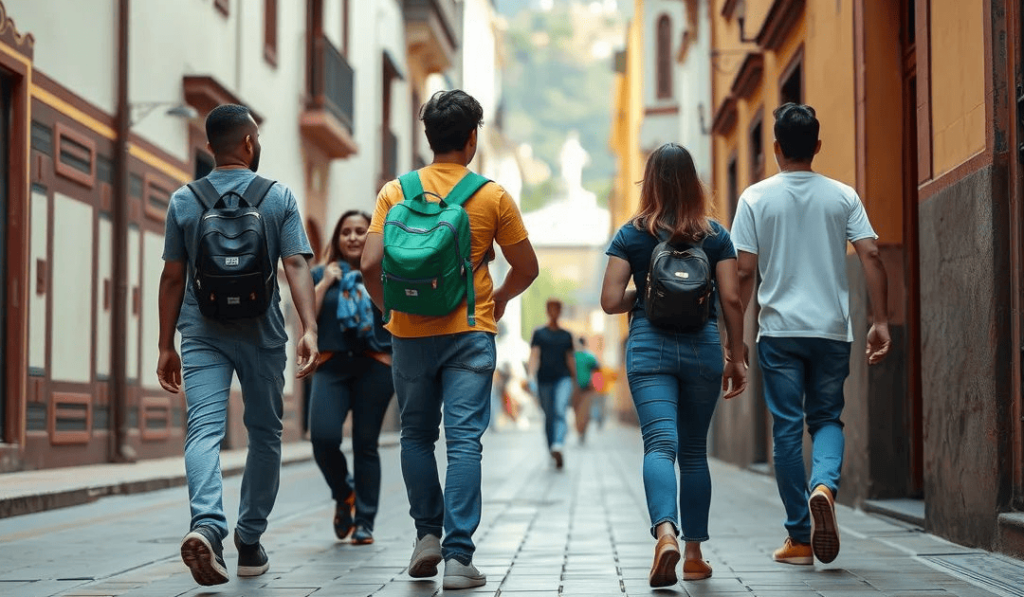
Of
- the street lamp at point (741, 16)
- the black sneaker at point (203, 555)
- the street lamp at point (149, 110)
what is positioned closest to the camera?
the black sneaker at point (203, 555)

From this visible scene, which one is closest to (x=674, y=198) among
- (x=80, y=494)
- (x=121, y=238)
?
(x=80, y=494)

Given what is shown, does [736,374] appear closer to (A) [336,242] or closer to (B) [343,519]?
(B) [343,519]

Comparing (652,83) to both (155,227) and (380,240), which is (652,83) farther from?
(380,240)

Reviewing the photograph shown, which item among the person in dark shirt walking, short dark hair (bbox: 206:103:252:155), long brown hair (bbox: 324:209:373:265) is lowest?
the person in dark shirt walking

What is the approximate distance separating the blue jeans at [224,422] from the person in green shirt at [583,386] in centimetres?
1739

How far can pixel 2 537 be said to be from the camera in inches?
340

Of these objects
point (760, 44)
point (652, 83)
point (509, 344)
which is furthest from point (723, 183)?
point (509, 344)

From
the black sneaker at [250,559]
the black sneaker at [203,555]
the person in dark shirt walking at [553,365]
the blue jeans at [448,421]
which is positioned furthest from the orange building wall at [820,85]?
the black sneaker at [203,555]

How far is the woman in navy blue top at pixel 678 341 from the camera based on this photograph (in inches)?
252

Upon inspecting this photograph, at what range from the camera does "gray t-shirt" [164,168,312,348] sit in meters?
6.35

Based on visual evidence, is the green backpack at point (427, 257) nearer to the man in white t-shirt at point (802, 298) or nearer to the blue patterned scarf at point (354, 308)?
the man in white t-shirt at point (802, 298)

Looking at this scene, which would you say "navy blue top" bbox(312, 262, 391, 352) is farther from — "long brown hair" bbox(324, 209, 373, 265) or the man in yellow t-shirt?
the man in yellow t-shirt

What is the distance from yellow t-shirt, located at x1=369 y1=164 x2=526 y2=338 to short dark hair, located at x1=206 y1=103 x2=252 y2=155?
0.67m

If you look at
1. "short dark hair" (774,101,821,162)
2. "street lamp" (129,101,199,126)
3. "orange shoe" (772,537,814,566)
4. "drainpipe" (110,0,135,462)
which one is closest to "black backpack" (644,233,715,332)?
"short dark hair" (774,101,821,162)
